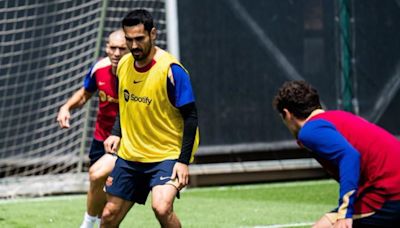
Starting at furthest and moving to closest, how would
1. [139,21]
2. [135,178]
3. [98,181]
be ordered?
[98,181]
[135,178]
[139,21]

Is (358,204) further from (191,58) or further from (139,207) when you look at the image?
(191,58)

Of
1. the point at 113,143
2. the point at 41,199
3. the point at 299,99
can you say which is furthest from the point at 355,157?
the point at 41,199

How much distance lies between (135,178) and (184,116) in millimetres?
589

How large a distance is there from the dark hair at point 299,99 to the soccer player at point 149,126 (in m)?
1.21

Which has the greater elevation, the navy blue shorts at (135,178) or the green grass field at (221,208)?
the navy blue shorts at (135,178)

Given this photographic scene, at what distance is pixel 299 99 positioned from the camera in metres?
5.64

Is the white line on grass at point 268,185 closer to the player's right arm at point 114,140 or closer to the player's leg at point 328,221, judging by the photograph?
the player's right arm at point 114,140

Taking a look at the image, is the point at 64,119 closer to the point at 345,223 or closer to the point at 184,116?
the point at 184,116

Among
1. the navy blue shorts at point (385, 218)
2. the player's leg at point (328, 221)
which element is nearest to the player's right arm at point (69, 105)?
the player's leg at point (328, 221)

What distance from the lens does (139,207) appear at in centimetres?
1031

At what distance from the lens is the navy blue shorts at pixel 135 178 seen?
22.8 feet

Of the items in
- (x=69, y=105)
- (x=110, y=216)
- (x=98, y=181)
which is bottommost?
(x=98, y=181)

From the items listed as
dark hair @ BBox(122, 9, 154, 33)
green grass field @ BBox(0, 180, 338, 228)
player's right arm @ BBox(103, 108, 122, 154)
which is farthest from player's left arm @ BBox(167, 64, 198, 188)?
green grass field @ BBox(0, 180, 338, 228)

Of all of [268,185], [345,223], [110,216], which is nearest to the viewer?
[345,223]
